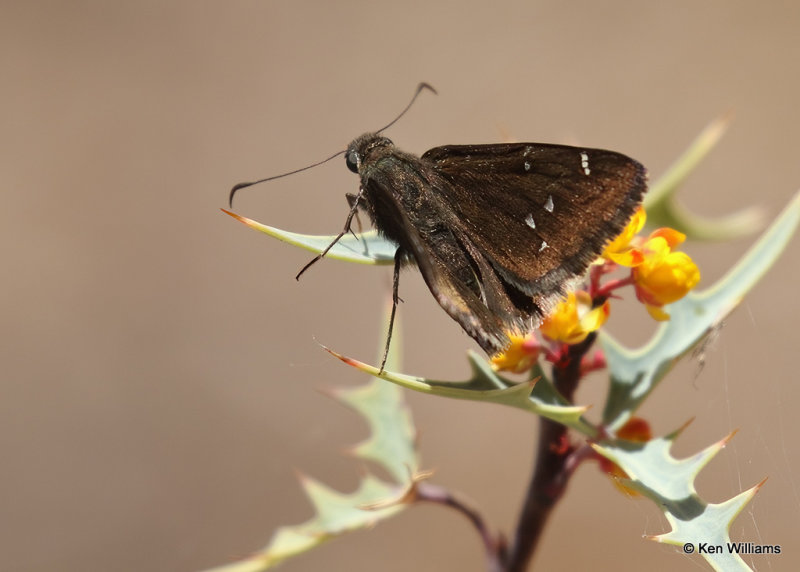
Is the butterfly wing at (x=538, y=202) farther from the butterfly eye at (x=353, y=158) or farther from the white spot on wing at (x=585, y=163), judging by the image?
the butterfly eye at (x=353, y=158)

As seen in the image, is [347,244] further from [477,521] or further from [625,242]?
[477,521]

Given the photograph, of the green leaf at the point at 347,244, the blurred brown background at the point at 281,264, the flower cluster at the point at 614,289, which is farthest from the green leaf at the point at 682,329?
the blurred brown background at the point at 281,264

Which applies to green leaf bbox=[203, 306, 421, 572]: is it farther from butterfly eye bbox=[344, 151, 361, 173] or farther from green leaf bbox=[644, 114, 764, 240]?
green leaf bbox=[644, 114, 764, 240]

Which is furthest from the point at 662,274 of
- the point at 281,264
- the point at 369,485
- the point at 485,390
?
the point at 281,264

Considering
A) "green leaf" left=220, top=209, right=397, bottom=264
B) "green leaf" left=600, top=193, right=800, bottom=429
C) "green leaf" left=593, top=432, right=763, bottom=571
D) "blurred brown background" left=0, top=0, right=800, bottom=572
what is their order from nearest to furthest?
1. "green leaf" left=593, top=432, right=763, bottom=571
2. "green leaf" left=220, top=209, right=397, bottom=264
3. "green leaf" left=600, top=193, right=800, bottom=429
4. "blurred brown background" left=0, top=0, right=800, bottom=572

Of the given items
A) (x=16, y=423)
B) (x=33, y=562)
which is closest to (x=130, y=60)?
(x=16, y=423)

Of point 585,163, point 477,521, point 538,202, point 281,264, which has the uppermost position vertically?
point 585,163

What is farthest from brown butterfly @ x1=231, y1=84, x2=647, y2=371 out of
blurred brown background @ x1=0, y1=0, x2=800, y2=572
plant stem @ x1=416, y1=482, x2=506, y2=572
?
blurred brown background @ x1=0, y1=0, x2=800, y2=572
